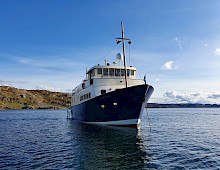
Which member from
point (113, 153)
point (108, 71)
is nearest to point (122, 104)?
point (108, 71)

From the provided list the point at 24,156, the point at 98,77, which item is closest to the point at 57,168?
the point at 24,156

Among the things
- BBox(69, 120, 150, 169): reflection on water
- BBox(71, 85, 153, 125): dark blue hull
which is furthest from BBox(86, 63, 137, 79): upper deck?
BBox(69, 120, 150, 169): reflection on water

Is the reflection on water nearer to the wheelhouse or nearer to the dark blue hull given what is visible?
the dark blue hull

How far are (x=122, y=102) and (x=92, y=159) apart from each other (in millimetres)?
15269

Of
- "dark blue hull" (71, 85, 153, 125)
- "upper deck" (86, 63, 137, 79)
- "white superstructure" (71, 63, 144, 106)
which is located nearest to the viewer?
"dark blue hull" (71, 85, 153, 125)

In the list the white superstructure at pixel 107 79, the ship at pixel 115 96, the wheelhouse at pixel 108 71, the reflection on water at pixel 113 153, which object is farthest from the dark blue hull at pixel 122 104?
the reflection on water at pixel 113 153

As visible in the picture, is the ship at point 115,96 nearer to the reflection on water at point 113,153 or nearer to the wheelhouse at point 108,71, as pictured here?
the wheelhouse at point 108,71

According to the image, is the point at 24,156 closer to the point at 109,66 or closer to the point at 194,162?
the point at 194,162

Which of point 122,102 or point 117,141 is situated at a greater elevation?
point 122,102

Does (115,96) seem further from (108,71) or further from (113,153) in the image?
(113,153)

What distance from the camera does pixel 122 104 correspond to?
3178 cm

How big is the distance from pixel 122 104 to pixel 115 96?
149 centimetres

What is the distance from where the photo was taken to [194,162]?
16062 millimetres

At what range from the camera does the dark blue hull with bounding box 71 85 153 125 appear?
3084 centimetres
